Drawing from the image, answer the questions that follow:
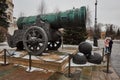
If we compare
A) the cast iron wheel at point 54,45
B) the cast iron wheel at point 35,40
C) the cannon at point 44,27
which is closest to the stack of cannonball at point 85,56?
the cannon at point 44,27

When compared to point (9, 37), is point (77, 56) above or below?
below

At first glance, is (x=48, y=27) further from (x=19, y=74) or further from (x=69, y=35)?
(x=69, y=35)

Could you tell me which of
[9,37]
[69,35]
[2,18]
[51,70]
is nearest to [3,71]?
[51,70]

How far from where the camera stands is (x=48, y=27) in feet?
35.9

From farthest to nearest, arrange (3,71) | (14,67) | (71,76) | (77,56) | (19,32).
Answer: (19,32)
(77,56)
(14,67)
(3,71)
(71,76)

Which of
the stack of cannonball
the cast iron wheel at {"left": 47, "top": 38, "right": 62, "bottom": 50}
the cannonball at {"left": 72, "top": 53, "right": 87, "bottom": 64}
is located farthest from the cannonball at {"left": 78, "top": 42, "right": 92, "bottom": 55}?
the cast iron wheel at {"left": 47, "top": 38, "right": 62, "bottom": 50}

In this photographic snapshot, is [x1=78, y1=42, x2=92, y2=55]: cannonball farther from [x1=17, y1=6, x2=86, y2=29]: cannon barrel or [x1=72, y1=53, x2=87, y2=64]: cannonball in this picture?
[x1=17, y1=6, x2=86, y2=29]: cannon barrel

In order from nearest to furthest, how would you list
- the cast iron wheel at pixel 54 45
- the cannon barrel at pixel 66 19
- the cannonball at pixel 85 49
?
the cannon barrel at pixel 66 19 < the cannonball at pixel 85 49 < the cast iron wheel at pixel 54 45

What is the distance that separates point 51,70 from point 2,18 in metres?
15.8

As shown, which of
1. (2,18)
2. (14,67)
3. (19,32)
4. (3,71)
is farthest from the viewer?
(2,18)

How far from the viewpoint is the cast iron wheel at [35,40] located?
34.3 feet

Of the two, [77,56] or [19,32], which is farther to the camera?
[19,32]

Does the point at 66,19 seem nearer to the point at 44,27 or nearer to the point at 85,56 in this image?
the point at 44,27

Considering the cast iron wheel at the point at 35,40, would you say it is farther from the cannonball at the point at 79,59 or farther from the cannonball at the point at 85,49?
the cannonball at the point at 85,49
